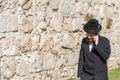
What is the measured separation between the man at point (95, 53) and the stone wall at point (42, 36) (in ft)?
5.25

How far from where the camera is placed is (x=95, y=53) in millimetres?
6320

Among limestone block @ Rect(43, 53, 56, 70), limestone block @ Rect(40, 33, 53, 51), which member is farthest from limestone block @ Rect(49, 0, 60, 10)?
limestone block @ Rect(43, 53, 56, 70)

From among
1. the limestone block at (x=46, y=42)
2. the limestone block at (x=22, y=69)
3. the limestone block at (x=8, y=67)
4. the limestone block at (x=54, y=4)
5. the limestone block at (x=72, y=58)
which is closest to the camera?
the limestone block at (x=8, y=67)

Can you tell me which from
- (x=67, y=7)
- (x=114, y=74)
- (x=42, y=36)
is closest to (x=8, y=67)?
(x=42, y=36)

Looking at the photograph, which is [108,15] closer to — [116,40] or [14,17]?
[116,40]

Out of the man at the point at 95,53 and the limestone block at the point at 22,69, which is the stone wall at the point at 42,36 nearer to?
the limestone block at the point at 22,69

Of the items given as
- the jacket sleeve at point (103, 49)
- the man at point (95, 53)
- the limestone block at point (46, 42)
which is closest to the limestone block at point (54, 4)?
the limestone block at point (46, 42)

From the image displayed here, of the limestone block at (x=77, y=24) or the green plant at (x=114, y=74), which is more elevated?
the limestone block at (x=77, y=24)

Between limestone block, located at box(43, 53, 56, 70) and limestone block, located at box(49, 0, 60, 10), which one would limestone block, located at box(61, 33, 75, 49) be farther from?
limestone block, located at box(49, 0, 60, 10)

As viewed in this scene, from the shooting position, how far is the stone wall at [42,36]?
748cm

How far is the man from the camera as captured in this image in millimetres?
6238

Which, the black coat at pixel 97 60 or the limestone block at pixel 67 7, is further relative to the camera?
the limestone block at pixel 67 7

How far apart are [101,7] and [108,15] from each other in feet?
1.45

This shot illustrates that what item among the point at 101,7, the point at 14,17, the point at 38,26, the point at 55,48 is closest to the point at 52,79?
the point at 55,48
